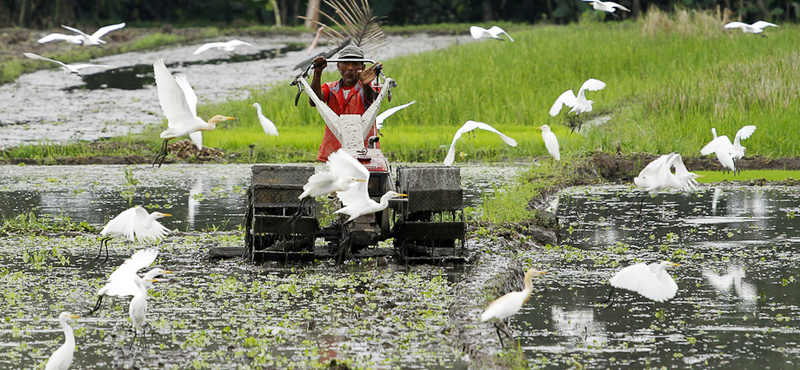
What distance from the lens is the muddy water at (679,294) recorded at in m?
5.26

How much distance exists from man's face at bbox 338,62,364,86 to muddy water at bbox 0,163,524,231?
7.06 ft

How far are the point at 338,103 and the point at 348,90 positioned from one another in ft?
0.48

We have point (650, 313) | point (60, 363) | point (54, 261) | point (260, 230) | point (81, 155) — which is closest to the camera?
point (60, 363)

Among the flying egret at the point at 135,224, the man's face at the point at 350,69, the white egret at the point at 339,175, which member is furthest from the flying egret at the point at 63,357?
the man's face at the point at 350,69

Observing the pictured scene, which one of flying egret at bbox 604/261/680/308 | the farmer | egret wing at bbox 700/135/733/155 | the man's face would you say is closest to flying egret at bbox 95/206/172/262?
the farmer

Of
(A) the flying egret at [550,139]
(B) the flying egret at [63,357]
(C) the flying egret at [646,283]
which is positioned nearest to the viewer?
(B) the flying egret at [63,357]

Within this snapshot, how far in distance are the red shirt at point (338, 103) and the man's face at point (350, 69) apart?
0.39 ft

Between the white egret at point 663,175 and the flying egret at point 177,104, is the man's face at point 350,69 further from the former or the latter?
the white egret at point 663,175

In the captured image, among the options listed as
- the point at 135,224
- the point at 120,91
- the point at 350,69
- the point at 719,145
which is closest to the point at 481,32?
the point at 719,145

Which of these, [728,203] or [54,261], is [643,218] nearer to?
[728,203]

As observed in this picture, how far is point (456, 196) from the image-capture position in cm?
746

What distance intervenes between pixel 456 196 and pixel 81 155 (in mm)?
9498

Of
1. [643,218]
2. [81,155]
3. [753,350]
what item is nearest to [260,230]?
[753,350]

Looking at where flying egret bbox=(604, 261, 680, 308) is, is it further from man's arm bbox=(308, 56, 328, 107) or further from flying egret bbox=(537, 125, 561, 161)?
flying egret bbox=(537, 125, 561, 161)
